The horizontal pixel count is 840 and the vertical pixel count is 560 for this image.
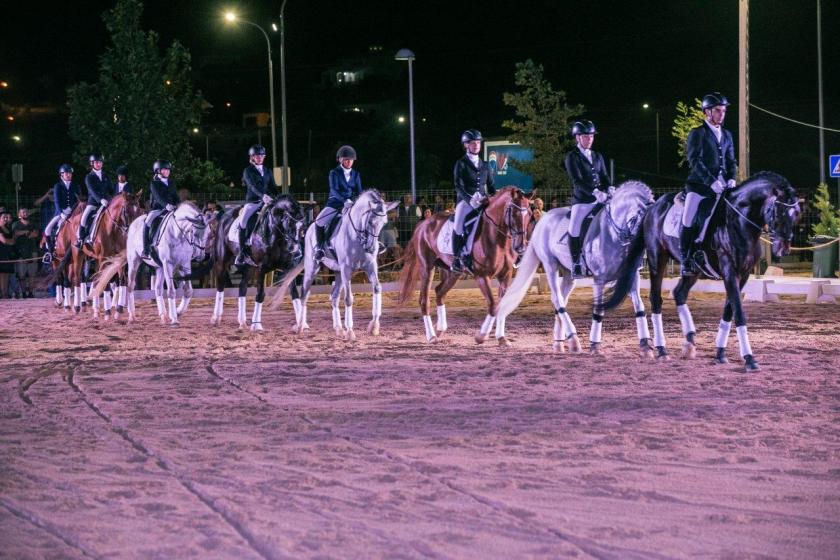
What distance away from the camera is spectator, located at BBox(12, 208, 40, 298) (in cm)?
3269

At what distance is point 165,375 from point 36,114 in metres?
59.7

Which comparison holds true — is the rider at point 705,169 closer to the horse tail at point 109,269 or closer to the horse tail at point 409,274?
the horse tail at point 409,274

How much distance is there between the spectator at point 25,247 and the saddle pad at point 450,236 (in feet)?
59.1

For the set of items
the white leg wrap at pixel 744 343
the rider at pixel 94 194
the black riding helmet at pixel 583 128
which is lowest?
the white leg wrap at pixel 744 343

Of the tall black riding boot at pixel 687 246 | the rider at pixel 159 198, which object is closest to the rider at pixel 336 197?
the rider at pixel 159 198

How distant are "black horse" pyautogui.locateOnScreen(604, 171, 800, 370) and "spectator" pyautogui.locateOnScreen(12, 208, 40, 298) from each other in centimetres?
2195

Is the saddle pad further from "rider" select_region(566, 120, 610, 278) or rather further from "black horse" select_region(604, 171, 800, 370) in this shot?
"black horse" select_region(604, 171, 800, 370)

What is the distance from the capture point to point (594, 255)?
15.6 meters

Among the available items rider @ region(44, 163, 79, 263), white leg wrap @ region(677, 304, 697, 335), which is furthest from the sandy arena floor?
rider @ region(44, 163, 79, 263)

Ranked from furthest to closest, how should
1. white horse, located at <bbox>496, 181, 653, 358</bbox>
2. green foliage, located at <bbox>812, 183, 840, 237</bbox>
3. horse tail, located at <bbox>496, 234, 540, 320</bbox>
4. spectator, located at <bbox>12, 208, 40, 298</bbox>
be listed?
spectator, located at <bbox>12, 208, 40, 298</bbox> → green foliage, located at <bbox>812, 183, 840, 237</bbox> → horse tail, located at <bbox>496, 234, 540, 320</bbox> → white horse, located at <bbox>496, 181, 653, 358</bbox>

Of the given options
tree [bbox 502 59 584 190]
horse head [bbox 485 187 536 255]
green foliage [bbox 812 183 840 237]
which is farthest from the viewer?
tree [bbox 502 59 584 190]

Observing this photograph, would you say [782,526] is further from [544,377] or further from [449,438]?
[544,377]

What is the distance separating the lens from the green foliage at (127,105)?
1603 inches

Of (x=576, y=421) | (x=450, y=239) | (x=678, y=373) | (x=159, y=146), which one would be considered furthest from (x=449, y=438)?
(x=159, y=146)
